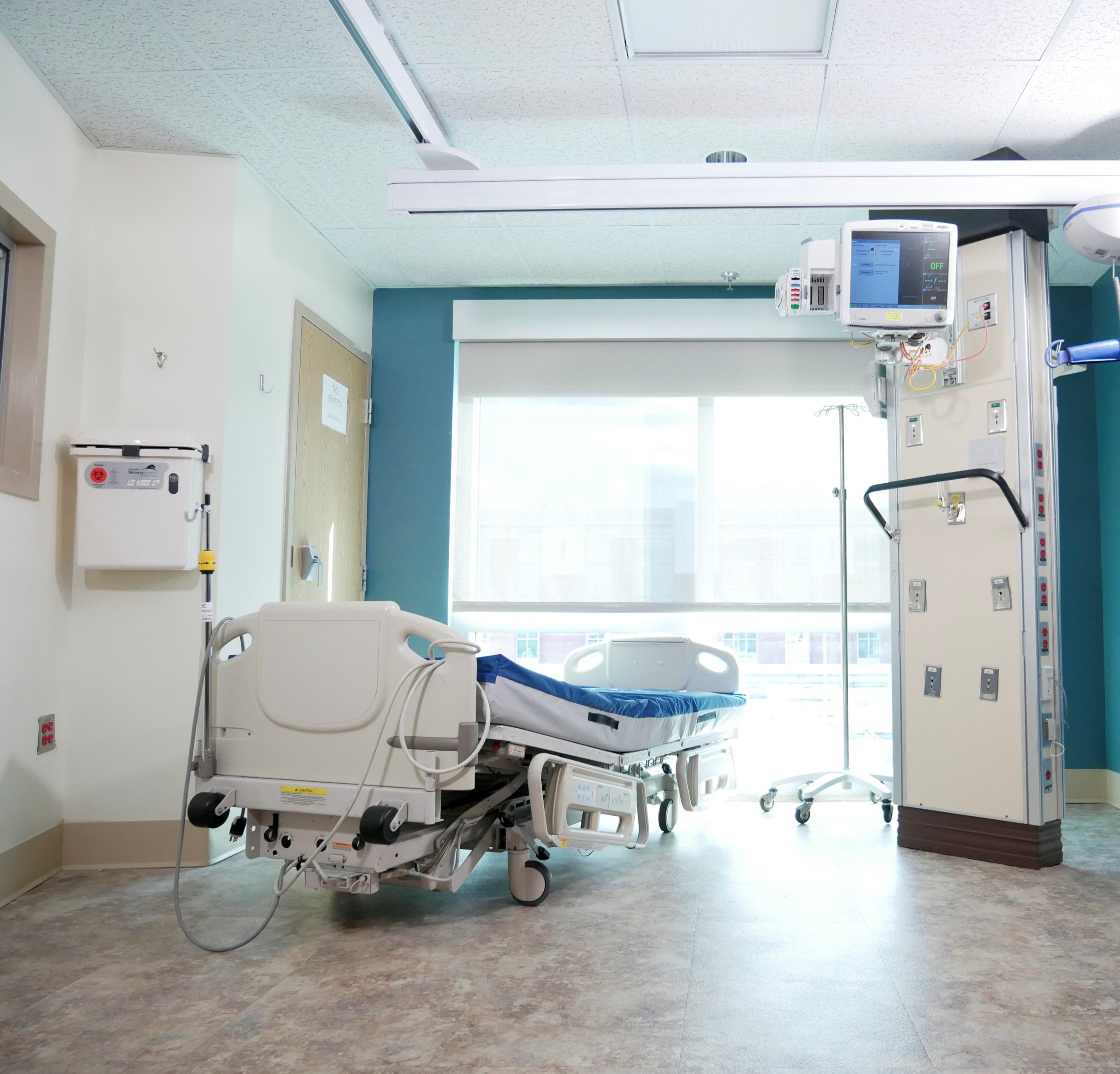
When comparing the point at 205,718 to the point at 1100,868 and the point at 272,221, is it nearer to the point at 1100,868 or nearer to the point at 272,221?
the point at 272,221

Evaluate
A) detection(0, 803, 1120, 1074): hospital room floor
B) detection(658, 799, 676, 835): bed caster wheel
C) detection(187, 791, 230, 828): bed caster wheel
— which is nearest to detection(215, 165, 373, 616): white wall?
detection(187, 791, 230, 828): bed caster wheel

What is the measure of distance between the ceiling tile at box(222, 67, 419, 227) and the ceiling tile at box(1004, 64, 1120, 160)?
7.47 ft

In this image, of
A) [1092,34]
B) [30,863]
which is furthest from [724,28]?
[30,863]

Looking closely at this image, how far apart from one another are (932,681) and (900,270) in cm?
165

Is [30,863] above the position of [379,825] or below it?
below

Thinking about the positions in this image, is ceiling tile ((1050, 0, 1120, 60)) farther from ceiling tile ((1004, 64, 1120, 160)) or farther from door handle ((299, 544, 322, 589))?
door handle ((299, 544, 322, 589))

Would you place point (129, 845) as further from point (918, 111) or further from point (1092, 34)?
point (1092, 34)

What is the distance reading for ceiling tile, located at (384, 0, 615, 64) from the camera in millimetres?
2846

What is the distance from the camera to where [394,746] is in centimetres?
269

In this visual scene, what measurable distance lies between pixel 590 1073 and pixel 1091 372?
4.68 m

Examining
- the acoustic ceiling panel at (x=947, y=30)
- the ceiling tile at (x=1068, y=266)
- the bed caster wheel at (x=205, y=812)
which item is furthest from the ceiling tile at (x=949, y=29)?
the bed caster wheel at (x=205, y=812)

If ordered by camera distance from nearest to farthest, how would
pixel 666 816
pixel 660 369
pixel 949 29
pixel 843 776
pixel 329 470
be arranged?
pixel 949 29, pixel 666 816, pixel 843 776, pixel 329 470, pixel 660 369

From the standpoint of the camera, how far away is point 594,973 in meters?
2.48

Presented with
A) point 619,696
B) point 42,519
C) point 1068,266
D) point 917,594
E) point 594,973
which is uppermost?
point 1068,266
